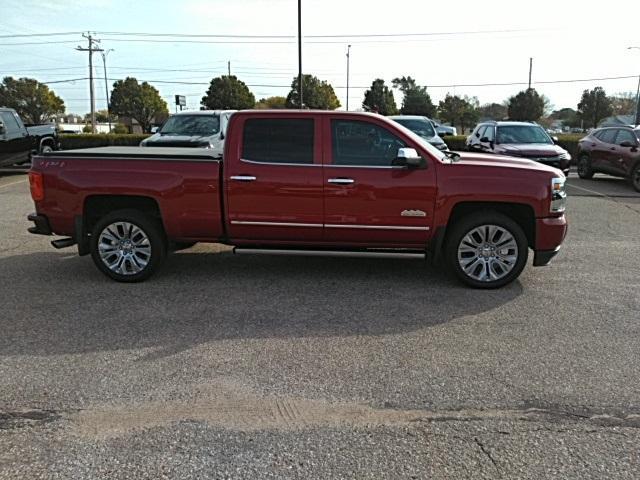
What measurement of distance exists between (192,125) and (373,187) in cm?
896

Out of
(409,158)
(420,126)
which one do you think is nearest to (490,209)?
(409,158)

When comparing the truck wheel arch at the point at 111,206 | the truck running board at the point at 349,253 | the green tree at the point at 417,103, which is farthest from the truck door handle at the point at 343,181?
the green tree at the point at 417,103

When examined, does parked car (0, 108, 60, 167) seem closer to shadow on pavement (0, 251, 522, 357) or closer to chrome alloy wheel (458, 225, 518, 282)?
shadow on pavement (0, 251, 522, 357)

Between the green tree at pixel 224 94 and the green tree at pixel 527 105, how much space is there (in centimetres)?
2879

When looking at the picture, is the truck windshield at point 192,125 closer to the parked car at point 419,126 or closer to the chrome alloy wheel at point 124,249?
the parked car at point 419,126

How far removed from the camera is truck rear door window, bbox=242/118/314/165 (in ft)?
18.9

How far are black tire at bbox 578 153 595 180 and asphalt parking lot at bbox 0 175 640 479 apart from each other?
11.4m

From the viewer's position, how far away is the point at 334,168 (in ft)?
18.6

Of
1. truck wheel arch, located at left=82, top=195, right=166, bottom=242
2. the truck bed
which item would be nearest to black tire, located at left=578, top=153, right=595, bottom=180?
the truck bed

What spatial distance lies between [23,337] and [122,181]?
196 centimetres

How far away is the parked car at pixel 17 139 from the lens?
15797 millimetres

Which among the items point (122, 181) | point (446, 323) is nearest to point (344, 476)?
point (446, 323)

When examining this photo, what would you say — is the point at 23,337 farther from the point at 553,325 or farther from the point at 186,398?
the point at 553,325

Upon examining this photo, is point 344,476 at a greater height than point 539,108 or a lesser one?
lesser
